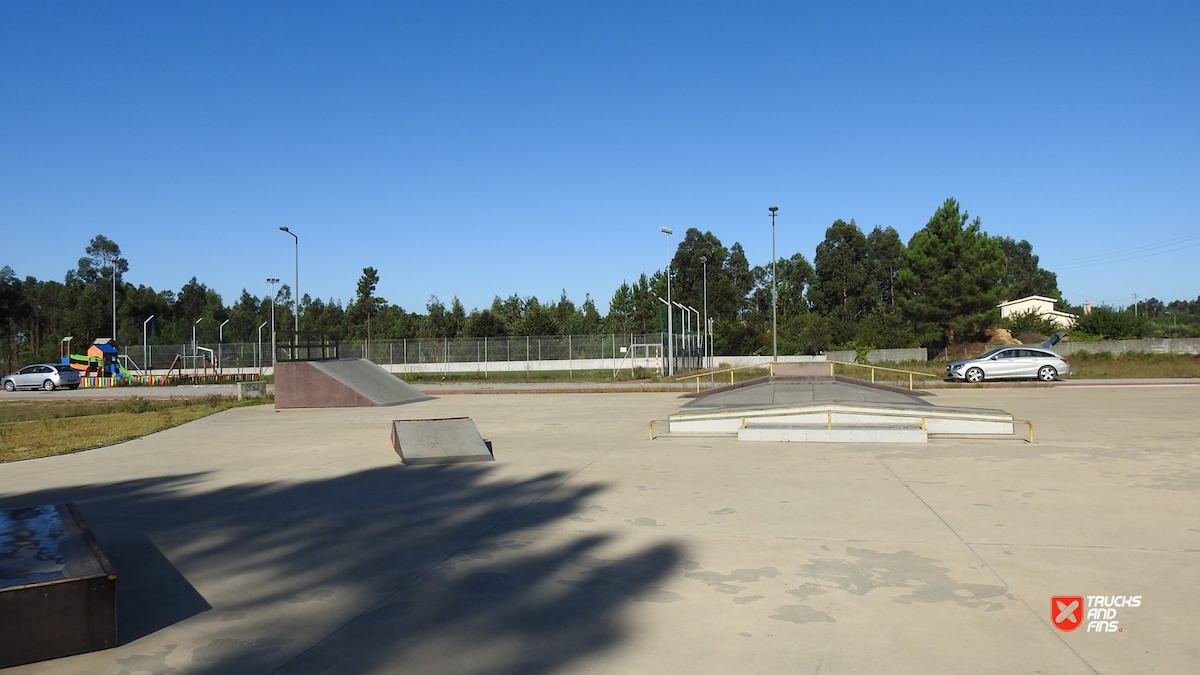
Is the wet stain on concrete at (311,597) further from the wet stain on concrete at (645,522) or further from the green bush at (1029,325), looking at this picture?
the green bush at (1029,325)

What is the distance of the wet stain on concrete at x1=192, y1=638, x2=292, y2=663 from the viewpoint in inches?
173

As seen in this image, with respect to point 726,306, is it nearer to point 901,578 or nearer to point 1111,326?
point 1111,326

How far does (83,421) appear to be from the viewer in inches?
816

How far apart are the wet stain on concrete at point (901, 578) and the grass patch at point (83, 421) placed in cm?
1442

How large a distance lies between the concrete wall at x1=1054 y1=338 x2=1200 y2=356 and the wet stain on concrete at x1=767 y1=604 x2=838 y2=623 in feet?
160

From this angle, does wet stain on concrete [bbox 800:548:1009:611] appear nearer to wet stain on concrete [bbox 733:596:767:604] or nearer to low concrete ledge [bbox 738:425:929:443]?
wet stain on concrete [bbox 733:596:767:604]

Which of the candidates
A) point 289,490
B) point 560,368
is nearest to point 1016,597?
point 289,490

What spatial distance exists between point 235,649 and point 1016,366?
32.1 meters

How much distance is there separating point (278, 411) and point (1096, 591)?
73.5 feet

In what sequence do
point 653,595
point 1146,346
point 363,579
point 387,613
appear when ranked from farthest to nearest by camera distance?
point 1146,346 < point 363,579 < point 653,595 < point 387,613

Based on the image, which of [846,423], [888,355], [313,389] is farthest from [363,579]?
[888,355]

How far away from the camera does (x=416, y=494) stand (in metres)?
9.51

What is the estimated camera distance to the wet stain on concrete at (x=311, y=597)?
539cm

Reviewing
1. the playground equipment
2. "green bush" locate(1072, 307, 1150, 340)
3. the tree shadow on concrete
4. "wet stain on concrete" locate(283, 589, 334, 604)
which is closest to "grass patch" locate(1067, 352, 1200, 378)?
"green bush" locate(1072, 307, 1150, 340)
